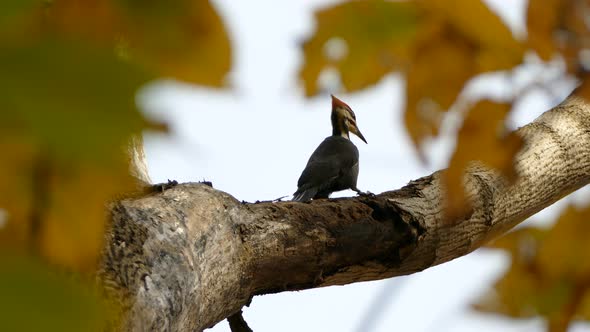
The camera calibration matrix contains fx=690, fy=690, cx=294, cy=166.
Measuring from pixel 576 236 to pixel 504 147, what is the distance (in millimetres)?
183

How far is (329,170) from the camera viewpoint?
517 cm

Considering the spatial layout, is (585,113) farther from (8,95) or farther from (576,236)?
(8,95)

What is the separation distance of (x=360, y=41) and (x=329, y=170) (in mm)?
4283

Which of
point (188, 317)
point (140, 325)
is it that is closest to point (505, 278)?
point (140, 325)

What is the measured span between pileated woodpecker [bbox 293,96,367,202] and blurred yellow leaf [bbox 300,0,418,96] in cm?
373

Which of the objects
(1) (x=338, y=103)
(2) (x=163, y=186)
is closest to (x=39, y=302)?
(2) (x=163, y=186)

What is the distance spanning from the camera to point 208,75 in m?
0.60

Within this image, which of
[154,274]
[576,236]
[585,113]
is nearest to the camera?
[576,236]

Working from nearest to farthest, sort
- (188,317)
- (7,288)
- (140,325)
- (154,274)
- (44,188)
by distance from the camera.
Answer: (7,288) < (44,188) < (140,325) < (154,274) < (188,317)

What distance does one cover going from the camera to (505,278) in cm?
101

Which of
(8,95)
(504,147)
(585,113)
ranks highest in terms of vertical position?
(585,113)

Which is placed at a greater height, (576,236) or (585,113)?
(585,113)

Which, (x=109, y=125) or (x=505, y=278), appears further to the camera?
(x=505, y=278)

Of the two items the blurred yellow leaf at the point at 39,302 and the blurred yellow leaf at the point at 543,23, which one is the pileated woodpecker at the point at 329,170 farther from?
the blurred yellow leaf at the point at 39,302
